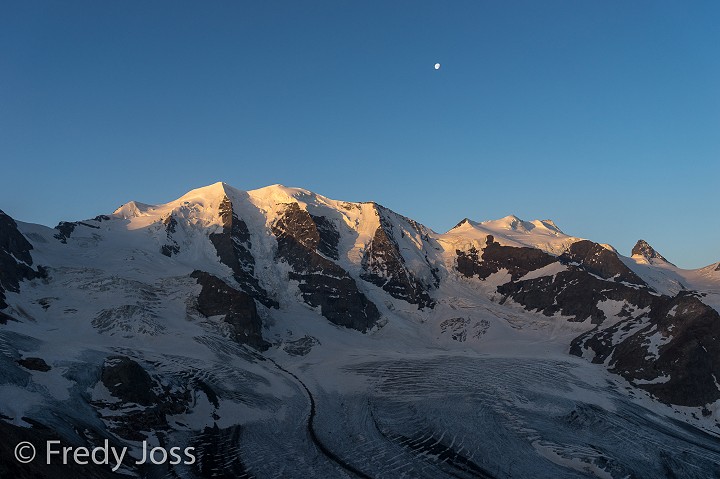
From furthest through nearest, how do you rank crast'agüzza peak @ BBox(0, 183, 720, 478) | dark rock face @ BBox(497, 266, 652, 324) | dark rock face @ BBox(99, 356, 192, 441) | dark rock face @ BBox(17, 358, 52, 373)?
dark rock face @ BBox(497, 266, 652, 324) → dark rock face @ BBox(17, 358, 52, 373) → dark rock face @ BBox(99, 356, 192, 441) → crast'agüzza peak @ BBox(0, 183, 720, 478)

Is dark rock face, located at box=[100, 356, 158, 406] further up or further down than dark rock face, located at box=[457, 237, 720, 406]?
further down

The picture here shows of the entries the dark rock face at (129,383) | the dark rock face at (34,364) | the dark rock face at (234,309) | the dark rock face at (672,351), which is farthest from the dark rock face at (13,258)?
the dark rock face at (672,351)

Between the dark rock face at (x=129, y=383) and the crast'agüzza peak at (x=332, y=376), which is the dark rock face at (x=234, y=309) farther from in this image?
the dark rock face at (x=129, y=383)

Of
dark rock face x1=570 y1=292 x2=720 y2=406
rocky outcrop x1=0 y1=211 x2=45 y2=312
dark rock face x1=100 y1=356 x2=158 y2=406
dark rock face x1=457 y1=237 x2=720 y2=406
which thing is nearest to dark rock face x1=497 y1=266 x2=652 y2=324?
dark rock face x1=457 y1=237 x2=720 y2=406

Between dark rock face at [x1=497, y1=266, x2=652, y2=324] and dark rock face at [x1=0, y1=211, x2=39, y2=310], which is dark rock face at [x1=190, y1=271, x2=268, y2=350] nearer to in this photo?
dark rock face at [x1=0, y1=211, x2=39, y2=310]

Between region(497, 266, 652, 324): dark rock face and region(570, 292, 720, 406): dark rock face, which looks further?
region(497, 266, 652, 324): dark rock face

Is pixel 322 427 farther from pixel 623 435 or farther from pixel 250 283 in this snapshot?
pixel 250 283

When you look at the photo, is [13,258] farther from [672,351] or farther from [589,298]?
[589,298]

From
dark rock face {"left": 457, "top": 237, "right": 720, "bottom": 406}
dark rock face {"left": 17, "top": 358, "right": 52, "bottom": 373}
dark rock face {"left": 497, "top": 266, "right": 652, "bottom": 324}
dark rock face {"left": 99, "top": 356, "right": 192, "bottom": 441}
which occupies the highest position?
dark rock face {"left": 497, "top": 266, "right": 652, "bottom": 324}
